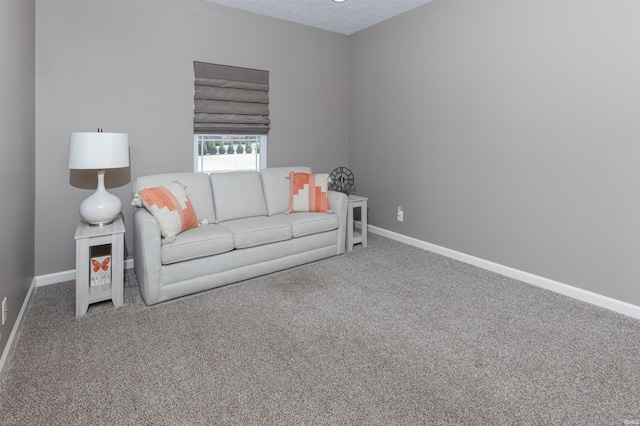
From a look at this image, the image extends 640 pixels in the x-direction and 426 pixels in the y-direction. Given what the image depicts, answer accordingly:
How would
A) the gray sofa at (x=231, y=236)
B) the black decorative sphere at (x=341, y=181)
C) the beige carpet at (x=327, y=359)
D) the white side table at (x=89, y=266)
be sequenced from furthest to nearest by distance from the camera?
the black decorative sphere at (x=341, y=181)
the gray sofa at (x=231, y=236)
the white side table at (x=89, y=266)
the beige carpet at (x=327, y=359)

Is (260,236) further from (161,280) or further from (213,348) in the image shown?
(213,348)

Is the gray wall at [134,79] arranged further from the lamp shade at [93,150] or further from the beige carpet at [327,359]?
the beige carpet at [327,359]

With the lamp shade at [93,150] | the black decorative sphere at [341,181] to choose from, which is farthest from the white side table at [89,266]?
the black decorative sphere at [341,181]

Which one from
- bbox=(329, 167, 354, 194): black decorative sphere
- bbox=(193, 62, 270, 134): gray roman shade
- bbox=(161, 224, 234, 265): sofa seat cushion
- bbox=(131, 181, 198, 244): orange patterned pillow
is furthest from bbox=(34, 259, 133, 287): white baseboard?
bbox=(329, 167, 354, 194): black decorative sphere

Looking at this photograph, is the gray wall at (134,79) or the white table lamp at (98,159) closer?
the white table lamp at (98,159)

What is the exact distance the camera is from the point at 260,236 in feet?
10.1

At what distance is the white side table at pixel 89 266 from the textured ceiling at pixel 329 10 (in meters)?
2.48

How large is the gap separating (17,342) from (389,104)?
388 cm

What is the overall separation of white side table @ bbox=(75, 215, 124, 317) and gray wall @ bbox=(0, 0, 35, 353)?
33 centimetres

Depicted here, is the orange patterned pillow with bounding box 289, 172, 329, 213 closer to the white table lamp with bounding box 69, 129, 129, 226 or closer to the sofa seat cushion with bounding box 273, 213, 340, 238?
the sofa seat cushion with bounding box 273, 213, 340, 238

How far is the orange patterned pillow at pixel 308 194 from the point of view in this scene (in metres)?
3.70

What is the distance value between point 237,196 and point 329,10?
2.17 metres

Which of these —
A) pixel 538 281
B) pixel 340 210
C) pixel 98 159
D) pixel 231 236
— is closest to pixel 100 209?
pixel 98 159

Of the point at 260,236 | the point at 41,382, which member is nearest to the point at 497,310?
the point at 260,236
